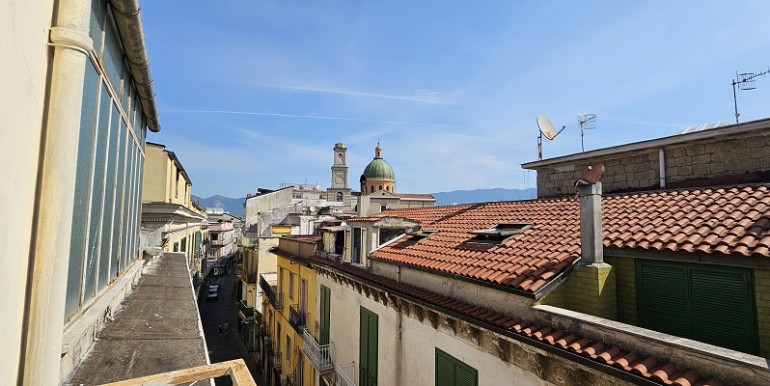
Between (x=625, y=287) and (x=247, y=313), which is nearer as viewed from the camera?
(x=625, y=287)

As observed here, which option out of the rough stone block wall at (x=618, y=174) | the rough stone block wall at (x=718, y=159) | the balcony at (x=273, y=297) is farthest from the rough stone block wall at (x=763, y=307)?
the balcony at (x=273, y=297)

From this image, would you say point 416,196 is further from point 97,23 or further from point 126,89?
point 97,23

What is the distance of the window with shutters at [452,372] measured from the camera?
6.54 metres

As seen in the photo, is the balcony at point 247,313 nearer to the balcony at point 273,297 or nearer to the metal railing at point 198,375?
the balcony at point 273,297

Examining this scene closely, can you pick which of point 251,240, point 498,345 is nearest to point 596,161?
point 498,345

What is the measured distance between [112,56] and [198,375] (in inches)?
127

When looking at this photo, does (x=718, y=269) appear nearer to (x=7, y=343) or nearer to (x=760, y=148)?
(x=760, y=148)

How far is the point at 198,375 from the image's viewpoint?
2.71 meters

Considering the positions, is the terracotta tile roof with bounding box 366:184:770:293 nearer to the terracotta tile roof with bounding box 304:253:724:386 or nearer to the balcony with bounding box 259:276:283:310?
the terracotta tile roof with bounding box 304:253:724:386

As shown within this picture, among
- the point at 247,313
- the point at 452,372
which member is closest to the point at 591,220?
the point at 452,372

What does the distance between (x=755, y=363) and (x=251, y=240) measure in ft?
100

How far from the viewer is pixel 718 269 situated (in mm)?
5082

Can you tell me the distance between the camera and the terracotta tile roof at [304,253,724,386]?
161 inches

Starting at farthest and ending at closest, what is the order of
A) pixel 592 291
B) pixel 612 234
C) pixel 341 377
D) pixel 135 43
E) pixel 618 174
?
1. pixel 341 377
2. pixel 618 174
3. pixel 612 234
4. pixel 592 291
5. pixel 135 43
